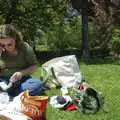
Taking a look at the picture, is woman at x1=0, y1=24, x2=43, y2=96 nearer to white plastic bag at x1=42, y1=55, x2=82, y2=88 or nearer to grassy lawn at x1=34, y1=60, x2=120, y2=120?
grassy lawn at x1=34, y1=60, x2=120, y2=120

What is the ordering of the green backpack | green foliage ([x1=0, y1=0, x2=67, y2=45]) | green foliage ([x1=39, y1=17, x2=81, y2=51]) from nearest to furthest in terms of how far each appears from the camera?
the green backpack → green foliage ([x1=0, y1=0, x2=67, y2=45]) → green foliage ([x1=39, y1=17, x2=81, y2=51])

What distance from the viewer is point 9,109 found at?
466 centimetres

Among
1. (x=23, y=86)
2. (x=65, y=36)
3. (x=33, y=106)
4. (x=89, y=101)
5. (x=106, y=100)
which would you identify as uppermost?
(x=33, y=106)

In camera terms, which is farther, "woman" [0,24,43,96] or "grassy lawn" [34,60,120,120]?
"grassy lawn" [34,60,120,120]

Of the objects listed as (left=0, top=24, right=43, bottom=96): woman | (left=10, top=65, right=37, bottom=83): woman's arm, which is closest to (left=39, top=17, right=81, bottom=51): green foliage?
(left=0, top=24, right=43, bottom=96): woman

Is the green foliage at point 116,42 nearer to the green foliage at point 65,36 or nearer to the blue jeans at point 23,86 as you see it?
the green foliage at point 65,36

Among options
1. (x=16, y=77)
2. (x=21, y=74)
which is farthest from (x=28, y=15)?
(x=16, y=77)

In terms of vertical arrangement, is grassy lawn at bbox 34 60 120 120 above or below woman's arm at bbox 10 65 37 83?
below

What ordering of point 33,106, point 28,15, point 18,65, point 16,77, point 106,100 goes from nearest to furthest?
point 33,106 → point 16,77 → point 18,65 → point 106,100 → point 28,15

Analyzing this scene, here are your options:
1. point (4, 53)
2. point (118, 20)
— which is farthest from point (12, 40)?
point (118, 20)

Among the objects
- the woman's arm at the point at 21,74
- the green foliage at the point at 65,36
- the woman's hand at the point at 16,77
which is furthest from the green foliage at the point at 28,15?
the woman's hand at the point at 16,77

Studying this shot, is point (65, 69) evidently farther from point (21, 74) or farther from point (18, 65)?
point (21, 74)

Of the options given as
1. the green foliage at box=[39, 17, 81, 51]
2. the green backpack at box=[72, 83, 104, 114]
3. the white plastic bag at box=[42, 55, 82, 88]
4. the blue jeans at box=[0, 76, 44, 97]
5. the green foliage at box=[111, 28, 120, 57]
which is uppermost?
the blue jeans at box=[0, 76, 44, 97]

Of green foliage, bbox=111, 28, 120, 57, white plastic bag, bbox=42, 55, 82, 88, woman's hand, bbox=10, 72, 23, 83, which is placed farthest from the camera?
green foliage, bbox=111, 28, 120, 57
